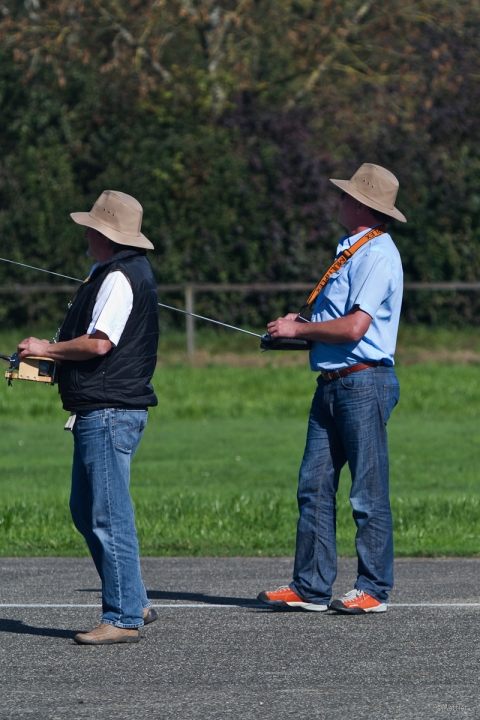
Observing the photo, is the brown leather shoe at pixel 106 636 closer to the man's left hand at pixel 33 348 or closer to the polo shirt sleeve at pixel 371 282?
the man's left hand at pixel 33 348

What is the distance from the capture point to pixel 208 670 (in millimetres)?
5711

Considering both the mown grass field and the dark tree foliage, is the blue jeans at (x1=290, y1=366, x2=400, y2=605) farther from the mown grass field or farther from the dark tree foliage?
the dark tree foliage

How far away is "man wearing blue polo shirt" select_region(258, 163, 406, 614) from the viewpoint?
656 centimetres

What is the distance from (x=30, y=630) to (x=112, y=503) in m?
0.89

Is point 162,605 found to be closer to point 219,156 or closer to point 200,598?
point 200,598

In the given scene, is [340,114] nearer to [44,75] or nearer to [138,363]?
[44,75]

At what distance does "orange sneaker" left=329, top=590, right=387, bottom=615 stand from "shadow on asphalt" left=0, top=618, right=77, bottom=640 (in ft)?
4.21

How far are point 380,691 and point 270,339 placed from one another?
77.7 inches

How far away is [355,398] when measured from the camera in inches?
262

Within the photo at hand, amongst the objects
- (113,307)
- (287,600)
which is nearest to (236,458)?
(287,600)

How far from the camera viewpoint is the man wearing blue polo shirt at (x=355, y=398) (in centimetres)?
656

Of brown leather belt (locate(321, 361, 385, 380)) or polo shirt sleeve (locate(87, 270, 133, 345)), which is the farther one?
brown leather belt (locate(321, 361, 385, 380))

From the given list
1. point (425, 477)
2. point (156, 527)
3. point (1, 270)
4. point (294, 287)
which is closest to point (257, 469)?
point (425, 477)

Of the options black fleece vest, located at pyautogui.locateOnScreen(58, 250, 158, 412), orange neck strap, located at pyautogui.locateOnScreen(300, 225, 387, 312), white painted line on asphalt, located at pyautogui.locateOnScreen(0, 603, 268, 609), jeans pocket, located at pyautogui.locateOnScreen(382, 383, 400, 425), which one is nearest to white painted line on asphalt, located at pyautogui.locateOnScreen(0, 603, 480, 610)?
white painted line on asphalt, located at pyautogui.locateOnScreen(0, 603, 268, 609)
